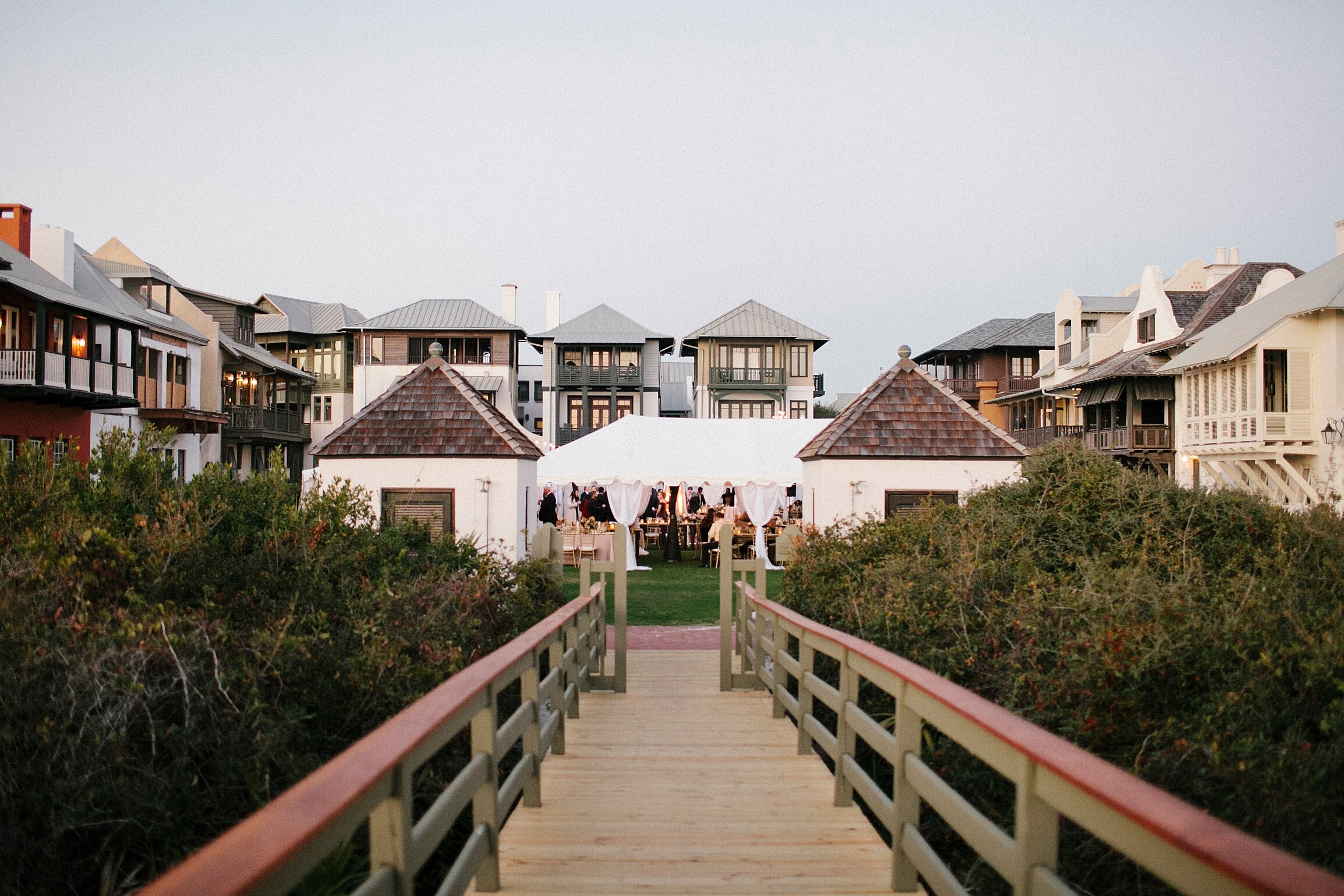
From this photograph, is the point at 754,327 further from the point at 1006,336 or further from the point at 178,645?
the point at 178,645

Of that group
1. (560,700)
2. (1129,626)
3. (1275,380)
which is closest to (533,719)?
(560,700)

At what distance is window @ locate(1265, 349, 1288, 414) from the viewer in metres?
27.8

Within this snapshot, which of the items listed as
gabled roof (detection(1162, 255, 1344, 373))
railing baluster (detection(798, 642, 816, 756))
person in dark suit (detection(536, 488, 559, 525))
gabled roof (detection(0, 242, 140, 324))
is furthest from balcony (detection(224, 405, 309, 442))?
railing baluster (detection(798, 642, 816, 756))

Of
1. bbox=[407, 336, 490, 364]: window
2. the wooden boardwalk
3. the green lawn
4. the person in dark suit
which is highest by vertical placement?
bbox=[407, 336, 490, 364]: window

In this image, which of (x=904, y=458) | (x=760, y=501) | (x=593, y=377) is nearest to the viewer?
(x=904, y=458)

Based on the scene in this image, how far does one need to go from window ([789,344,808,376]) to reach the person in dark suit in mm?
30663

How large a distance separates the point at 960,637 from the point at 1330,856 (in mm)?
3295

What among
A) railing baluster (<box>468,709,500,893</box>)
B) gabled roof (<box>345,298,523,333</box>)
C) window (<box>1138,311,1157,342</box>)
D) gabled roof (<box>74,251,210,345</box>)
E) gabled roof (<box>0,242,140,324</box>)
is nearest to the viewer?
railing baluster (<box>468,709,500,893</box>)

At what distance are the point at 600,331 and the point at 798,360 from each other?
10.6 metres

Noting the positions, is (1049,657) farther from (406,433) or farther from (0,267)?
(0,267)

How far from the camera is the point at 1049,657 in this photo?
272 inches

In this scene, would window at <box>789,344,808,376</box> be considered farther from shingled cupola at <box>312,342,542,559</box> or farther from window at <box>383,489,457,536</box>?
window at <box>383,489,457,536</box>

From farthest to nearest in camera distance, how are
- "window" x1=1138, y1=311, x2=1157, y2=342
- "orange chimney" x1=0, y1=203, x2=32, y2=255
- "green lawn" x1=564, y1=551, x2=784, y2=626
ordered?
"window" x1=1138, y1=311, x2=1157, y2=342, "orange chimney" x1=0, y1=203, x2=32, y2=255, "green lawn" x1=564, y1=551, x2=784, y2=626

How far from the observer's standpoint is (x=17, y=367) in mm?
23797
